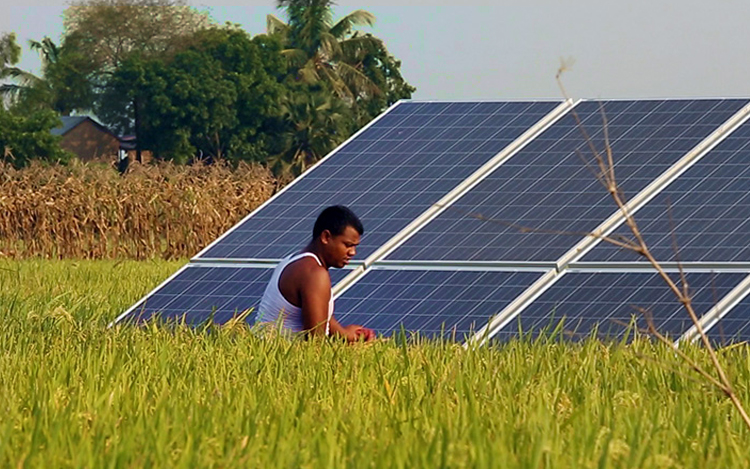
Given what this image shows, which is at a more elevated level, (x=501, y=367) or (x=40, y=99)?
(x=40, y=99)

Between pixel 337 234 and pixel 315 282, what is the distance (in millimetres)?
375

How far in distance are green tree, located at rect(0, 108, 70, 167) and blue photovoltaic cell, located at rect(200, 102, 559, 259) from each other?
58.0 m

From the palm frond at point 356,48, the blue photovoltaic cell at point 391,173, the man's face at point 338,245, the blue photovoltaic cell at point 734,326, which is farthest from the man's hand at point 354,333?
the palm frond at point 356,48

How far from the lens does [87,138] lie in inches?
3903

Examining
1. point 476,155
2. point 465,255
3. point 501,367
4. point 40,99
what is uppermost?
point 40,99

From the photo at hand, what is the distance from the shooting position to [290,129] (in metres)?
75.6

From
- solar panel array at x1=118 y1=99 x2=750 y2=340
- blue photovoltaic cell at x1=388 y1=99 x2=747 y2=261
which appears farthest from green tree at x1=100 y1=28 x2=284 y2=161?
blue photovoltaic cell at x1=388 y1=99 x2=747 y2=261

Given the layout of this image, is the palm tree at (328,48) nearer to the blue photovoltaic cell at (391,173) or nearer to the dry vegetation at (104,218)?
the dry vegetation at (104,218)

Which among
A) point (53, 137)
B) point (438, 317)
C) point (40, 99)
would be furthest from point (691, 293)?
point (40, 99)

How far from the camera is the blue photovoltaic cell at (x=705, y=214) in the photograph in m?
8.85

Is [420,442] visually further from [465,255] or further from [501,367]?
[465,255]

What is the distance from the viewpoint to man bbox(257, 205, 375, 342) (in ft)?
26.0

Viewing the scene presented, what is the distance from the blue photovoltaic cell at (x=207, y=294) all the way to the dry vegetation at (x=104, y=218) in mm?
16738

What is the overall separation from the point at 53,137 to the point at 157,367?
65.8 metres
